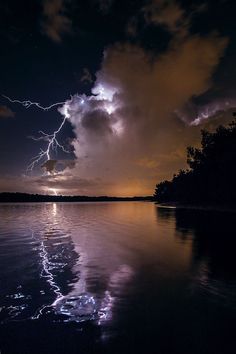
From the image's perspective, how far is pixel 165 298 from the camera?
412 inches

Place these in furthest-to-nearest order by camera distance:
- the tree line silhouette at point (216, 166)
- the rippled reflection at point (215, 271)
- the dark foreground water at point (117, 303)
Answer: the tree line silhouette at point (216, 166) → the rippled reflection at point (215, 271) → the dark foreground water at point (117, 303)

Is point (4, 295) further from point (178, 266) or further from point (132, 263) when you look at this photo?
point (178, 266)

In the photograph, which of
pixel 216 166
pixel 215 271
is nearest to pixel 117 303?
pixel 215 271

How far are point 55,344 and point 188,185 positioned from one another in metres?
114

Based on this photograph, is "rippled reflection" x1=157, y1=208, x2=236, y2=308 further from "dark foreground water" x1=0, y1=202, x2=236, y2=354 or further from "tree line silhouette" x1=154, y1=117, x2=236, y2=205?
"tree line silhouette" x1=154, y1=117, x2=236, y2=205

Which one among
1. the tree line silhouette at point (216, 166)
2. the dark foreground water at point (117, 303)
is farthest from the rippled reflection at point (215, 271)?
the tree line silhouette at point (216, 166)

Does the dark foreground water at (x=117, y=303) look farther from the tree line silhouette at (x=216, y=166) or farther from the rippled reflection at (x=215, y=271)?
the tree line silhouette at (x=216, y=166)

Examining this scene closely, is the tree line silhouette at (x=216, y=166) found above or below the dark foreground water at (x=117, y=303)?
above

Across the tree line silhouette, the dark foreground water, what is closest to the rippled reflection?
the dark foreground water

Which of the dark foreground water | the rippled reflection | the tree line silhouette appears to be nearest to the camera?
the dark foreground water

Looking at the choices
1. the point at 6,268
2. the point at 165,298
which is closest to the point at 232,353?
the point at 165,298

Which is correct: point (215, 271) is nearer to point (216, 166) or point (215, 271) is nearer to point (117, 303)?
point (117, 303)

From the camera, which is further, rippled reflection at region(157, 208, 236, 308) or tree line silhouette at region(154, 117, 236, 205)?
tree line silhouette at region(154, 117, 236, 205)

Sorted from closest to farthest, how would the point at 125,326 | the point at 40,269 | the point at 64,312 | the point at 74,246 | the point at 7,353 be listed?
1. the point at 7,353
2. the point at 125,326
3. the point at 64,312
4. the point at 40,269
5. the point at 74,246
